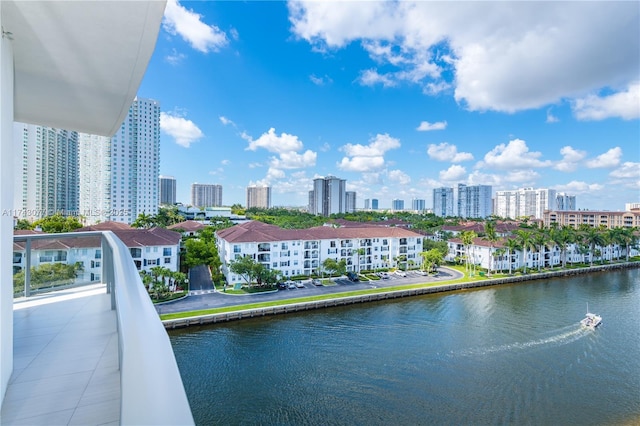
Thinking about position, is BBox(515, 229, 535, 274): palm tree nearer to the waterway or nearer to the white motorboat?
the waterway

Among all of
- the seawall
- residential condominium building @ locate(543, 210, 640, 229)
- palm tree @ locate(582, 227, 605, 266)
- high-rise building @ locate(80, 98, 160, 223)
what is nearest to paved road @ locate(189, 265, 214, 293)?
the seawall

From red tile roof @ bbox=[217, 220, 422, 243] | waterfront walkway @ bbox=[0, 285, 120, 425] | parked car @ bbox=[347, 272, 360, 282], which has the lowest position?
parked car @ bbox=[347, 272, 360, 282]

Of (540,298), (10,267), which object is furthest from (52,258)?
(540,298)

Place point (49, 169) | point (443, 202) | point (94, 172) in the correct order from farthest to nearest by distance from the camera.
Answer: point (443, 202)
point (94, 172)
point (49, 169)

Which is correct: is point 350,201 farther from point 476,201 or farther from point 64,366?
point 64,366

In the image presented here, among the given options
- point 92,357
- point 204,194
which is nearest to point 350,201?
point 204,194

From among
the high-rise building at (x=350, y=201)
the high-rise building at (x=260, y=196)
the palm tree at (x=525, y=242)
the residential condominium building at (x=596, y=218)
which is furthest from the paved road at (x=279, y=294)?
the high-rise building at (x=260, y=196)
